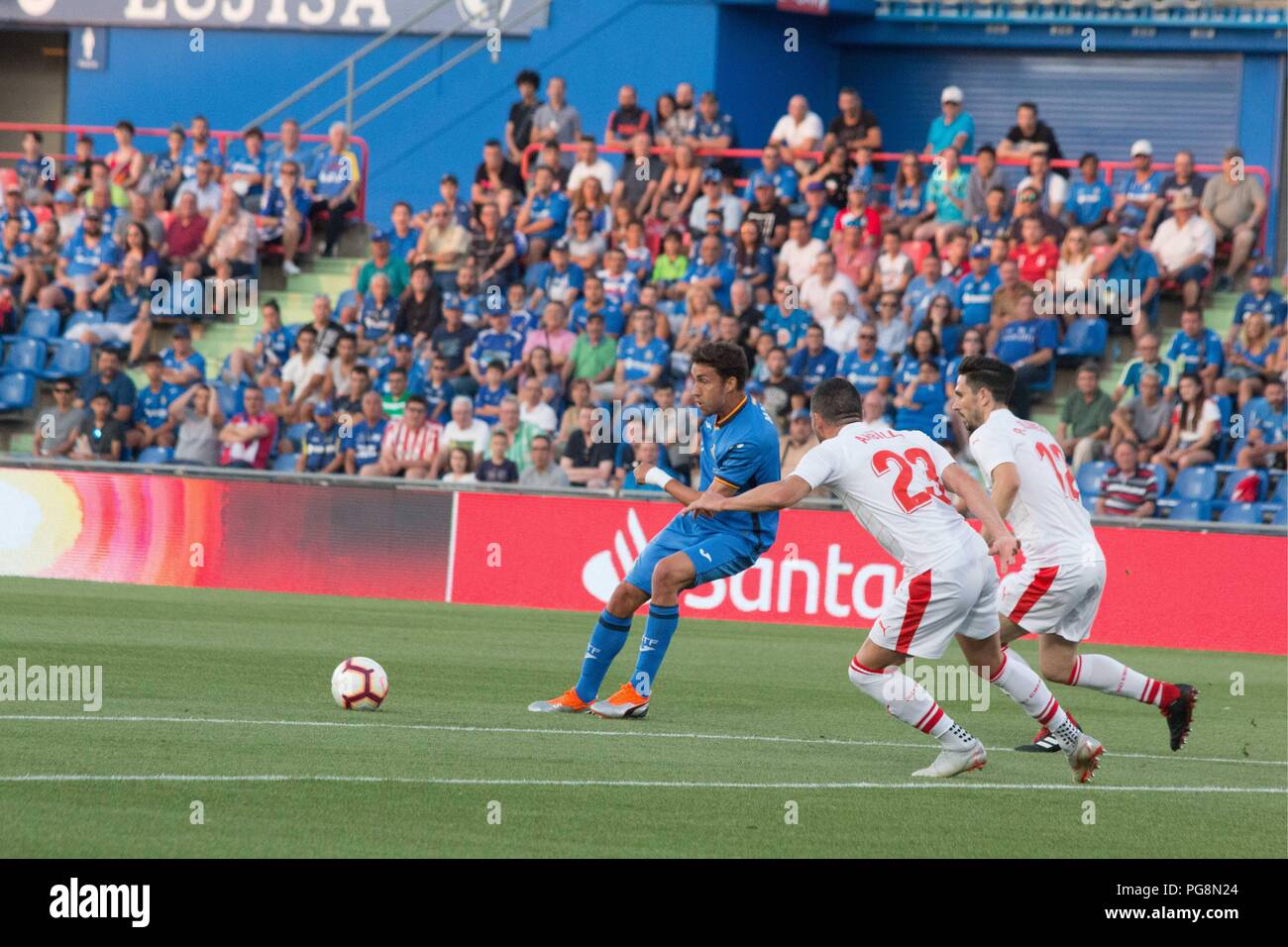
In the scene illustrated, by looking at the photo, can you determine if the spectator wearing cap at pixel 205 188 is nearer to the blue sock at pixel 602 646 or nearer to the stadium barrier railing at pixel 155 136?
the stadium barrier railing at pixel 155 136

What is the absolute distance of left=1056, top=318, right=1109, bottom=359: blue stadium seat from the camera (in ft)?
66.7

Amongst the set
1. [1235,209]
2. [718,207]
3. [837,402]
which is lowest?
[837,402]

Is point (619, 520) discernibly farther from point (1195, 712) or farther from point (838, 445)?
point (838, 445)

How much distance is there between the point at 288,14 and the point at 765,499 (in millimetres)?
21393

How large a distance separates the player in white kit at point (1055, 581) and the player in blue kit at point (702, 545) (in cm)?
114

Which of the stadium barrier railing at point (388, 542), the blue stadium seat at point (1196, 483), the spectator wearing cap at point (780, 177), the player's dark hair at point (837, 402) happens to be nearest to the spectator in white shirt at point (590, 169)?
the spectator wearing cap at point (780, 177)

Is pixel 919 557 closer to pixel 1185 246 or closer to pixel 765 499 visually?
pixel 765 499

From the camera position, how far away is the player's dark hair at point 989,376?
10352 mm

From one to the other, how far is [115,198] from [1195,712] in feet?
54.5

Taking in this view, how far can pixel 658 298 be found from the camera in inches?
846

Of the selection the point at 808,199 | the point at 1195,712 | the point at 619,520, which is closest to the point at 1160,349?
the point at 808,199

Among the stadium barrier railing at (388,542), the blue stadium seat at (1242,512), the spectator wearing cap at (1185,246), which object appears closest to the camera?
the stadium barrier railing at (388,542)

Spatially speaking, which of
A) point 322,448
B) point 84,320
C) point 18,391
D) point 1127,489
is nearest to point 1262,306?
point 1127,489

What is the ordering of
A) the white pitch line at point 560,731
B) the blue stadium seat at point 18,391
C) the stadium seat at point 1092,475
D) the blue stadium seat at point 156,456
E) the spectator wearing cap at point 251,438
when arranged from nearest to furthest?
the white pitch line at point 560,731
the stadium seat at point 1092,475
the spectator wearing cap at point 251,438
the blue stadium seat at point 156,456
the blue stadium seat at point 18,391
